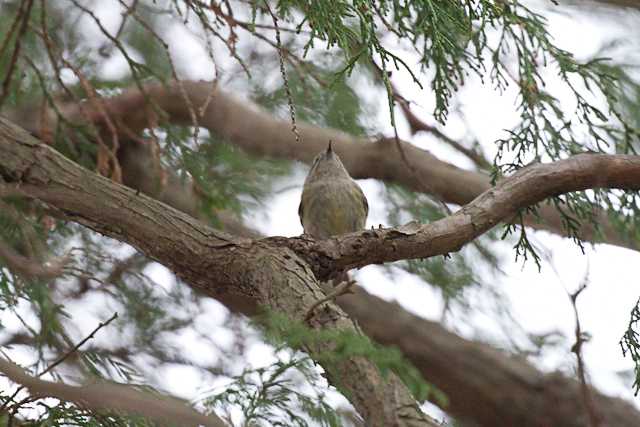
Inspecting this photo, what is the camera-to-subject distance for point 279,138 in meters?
6.07

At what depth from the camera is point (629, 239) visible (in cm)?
518

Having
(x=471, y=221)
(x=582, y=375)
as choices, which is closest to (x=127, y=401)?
(x=582, y=375)

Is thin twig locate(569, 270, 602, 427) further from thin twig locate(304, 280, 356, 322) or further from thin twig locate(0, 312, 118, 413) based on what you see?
thin twig locate(0, 312, 118, 413)

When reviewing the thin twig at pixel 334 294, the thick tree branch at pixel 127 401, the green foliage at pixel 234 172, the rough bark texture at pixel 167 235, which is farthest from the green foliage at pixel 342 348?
the green foliage at pixel 234 172

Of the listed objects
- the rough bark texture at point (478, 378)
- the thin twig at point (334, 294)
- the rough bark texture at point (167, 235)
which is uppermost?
the rough bark texture at point (478, 378)

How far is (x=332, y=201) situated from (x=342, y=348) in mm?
3080

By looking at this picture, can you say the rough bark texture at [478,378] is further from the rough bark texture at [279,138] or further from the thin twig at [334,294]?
the thin twig at [334,294]

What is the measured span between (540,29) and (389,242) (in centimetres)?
153

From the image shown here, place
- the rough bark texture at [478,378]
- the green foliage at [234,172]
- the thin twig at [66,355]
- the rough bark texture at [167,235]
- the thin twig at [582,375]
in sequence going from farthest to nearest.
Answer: the green foliage at [234,172] → the rough bark texture at [478,378] → the rough bark texture at [167,235] → the thin twig at [66,355] → the thin twig at [582,375]

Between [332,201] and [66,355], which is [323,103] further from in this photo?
[66,355]

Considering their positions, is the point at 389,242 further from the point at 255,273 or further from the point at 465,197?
the point at 465,197

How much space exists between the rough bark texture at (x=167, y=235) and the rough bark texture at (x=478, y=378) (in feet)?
7.84

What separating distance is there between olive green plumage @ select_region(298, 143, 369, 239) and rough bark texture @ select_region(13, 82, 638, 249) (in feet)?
0.85

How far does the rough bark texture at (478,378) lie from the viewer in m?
5.70
